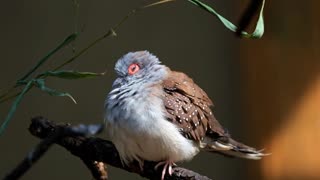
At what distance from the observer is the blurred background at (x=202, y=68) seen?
1999 mm

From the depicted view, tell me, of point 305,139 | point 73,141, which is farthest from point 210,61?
point 73,141

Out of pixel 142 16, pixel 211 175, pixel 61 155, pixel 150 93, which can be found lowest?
pixel 211 175

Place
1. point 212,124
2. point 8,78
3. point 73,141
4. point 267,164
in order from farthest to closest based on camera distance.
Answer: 1. point 267,164
2. point 8,78
3. point 212,124
4. point 73,141

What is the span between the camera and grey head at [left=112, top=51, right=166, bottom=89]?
4.16ft

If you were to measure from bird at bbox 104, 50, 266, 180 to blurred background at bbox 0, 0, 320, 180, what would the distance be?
735 mm

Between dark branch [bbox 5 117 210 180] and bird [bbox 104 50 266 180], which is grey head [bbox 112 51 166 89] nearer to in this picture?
bird [bbox 104 50 266 180]

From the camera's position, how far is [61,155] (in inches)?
81.0

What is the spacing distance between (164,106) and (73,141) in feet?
0.62

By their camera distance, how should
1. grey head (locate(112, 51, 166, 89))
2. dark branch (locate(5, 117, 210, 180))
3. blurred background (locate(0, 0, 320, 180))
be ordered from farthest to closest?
blurred background (locate(0, 0, 320, 180)) < grey head (locate(112, 51, 166, 89)) < dark branch (locate(5, 117, 210, 180))

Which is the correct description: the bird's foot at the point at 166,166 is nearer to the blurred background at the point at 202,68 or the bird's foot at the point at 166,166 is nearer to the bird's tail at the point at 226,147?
the bird's tail at the point at 226,147

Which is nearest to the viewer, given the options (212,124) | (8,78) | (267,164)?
(212,124)

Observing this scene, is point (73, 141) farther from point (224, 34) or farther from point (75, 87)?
point (224, 34)

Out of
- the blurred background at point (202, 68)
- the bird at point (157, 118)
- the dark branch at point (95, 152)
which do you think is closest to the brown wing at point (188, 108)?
the bird at point (157, 118)

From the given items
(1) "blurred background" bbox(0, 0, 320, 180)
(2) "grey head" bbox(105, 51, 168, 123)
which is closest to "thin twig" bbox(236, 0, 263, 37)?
(2) "grey head" bbox(105, 51, 168, 123)
